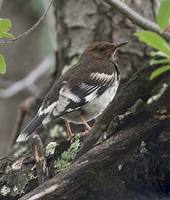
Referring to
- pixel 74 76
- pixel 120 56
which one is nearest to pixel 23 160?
pixel 74 76

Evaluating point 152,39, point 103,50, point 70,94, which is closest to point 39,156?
point 70,94

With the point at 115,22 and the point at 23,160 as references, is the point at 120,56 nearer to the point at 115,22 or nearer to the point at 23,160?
the point at 115,22

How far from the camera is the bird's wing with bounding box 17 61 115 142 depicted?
4.65 m

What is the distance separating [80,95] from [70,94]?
0.07m

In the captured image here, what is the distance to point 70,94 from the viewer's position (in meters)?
4.89

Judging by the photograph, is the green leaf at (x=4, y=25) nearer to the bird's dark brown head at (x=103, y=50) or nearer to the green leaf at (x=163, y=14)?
the green leaf at (x=163, y=14)

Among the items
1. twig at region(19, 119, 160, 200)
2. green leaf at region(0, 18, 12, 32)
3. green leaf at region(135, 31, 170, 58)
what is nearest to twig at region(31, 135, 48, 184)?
twig at region(19, 119, 160, 200)

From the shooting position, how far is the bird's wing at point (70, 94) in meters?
4.65

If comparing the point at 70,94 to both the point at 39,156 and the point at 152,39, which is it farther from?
the point at 152,39

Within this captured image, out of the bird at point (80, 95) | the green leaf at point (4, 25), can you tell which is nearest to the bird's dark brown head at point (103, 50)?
the bird at point (80, 95)

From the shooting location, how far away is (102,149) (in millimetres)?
3520

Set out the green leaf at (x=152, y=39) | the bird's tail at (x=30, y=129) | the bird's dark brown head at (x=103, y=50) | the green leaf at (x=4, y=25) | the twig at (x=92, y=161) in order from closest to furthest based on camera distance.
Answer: the green leaf at (x=152, y=39) → the green leaf at (x=4, y=25) → the twig at (x=92, y=161) → the bird's tail at (x=30, y=129) → the bird's dark brown head at (x=103, y=50)

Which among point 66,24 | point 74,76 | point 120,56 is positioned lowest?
point 74,76

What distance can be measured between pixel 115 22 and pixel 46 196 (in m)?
3.34
